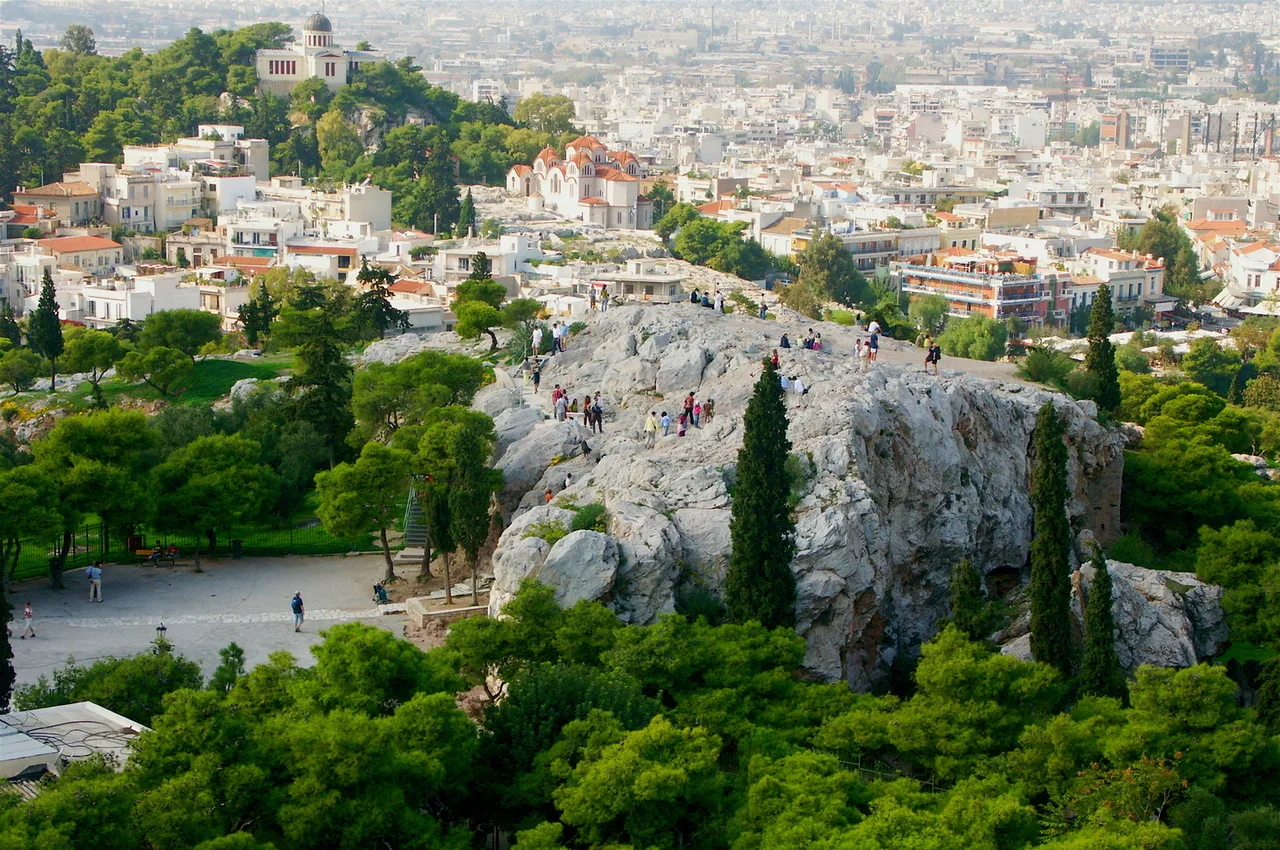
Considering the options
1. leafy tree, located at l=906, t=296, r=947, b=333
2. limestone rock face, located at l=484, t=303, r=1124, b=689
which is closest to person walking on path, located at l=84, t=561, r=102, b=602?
limestone rock face, located at l=484, t=303, r=1124, b=689

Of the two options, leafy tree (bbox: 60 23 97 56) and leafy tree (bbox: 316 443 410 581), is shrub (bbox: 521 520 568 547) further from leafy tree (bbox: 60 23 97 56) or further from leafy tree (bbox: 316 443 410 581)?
leafy tree (bbox: 60 23 97 56)

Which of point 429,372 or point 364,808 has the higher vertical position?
point 429,372

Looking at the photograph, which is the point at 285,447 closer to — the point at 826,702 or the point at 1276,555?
the point at 826,702

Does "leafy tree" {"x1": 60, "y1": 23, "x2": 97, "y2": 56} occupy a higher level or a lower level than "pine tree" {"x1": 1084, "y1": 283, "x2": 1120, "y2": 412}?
higher

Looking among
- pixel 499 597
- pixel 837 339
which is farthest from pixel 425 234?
pixel 499 597

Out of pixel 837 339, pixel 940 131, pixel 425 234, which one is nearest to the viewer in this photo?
pixel 837 339
